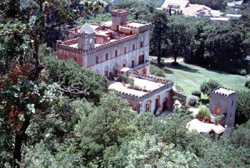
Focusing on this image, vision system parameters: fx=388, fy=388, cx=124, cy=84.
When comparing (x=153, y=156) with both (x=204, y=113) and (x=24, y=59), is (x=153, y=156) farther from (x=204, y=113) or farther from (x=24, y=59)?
(x=204, y=113)

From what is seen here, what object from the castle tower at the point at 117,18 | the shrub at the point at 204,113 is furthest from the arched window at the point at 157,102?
the castle tower at the point at 117,18

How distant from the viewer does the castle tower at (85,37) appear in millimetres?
37594

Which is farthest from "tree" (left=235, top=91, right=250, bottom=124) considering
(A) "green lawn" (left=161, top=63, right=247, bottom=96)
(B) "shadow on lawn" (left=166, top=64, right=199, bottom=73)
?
(B) "shadow on lawn" (left=166, top=64, right=199, bottom=73)

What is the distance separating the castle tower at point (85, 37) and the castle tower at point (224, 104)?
Result: 13.1 m

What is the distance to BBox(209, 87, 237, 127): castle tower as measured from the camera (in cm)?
3775

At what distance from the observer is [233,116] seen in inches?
1543

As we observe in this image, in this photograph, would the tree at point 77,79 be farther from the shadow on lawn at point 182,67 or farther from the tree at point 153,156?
the shadow on lawn at point 182,67

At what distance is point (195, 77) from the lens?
56.8 m

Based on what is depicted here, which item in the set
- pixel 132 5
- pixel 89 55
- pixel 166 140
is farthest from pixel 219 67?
pixel 166 140

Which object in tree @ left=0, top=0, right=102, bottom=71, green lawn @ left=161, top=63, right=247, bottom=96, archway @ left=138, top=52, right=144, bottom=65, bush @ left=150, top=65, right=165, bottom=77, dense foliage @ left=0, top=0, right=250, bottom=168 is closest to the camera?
dense foliage @ left=0, top=0, right=250, bottom=168

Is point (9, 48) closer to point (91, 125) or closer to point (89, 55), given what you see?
point (91, 125)

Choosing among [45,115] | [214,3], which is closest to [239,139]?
[45,115]

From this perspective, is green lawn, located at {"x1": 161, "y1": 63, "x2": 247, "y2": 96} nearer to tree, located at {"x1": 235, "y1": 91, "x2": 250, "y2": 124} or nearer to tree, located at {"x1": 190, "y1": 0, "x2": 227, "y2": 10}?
tree, located at {"x1": 235, "y1": 91, "x2": 250, "y2": 124}

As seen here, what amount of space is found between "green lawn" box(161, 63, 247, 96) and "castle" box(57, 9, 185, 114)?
6289mm
